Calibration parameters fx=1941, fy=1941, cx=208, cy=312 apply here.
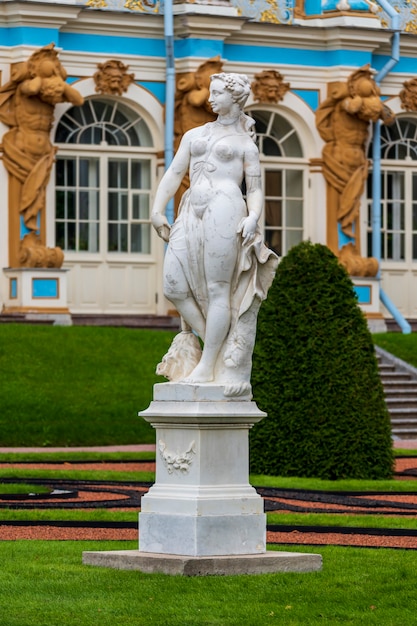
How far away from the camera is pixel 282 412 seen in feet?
55.0

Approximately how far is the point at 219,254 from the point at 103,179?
51.7ft

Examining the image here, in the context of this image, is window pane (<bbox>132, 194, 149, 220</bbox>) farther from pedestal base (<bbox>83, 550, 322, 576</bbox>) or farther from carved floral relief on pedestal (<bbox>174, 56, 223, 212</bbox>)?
pedestal base (<bbox>83, 550, 322, 576</bbox>)

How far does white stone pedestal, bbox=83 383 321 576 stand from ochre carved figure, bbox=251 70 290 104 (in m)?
16.3

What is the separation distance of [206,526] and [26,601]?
1.31 meters

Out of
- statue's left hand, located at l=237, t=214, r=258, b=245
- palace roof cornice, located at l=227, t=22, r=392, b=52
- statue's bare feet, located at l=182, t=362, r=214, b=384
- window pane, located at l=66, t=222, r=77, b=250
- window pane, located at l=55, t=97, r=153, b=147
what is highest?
palace roof cornice, located at l=227, t=22, r=392, b=52

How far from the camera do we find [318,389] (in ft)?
55.0

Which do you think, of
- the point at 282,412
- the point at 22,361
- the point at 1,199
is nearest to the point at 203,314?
the point at 282,412

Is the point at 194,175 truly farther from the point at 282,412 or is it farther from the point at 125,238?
the point at 125,238

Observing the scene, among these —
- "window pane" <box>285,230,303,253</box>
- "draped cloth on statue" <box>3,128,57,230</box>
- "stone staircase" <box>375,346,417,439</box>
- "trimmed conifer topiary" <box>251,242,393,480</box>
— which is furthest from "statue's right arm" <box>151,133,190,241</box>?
"window pane" <box>285,230,303,253</box>

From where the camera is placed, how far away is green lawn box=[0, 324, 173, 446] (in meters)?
20.4

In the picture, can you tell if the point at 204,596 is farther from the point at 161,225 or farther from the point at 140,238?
the point at 140,238

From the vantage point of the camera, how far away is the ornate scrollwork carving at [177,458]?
10539 millimetres

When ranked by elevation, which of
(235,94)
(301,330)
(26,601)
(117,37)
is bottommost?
(26,601)

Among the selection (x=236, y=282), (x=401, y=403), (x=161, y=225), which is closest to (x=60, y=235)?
(x=401, y=403)
